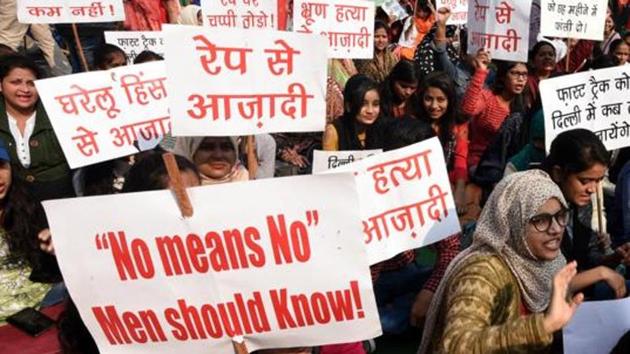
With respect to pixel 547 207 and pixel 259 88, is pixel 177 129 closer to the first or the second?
pixel 259 88

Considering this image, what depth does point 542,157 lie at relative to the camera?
14.6 ft

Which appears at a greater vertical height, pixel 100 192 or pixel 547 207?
pixel 547 207

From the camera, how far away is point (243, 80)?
3.22m

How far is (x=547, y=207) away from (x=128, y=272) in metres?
1.53

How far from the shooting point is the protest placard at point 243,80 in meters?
3.08

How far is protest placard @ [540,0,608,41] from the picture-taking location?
6316mm

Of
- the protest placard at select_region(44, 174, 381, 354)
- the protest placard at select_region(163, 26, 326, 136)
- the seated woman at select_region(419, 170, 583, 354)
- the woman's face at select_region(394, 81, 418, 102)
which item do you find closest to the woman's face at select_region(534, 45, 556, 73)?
the woman's face at select_region(394, 81, 418, 102)

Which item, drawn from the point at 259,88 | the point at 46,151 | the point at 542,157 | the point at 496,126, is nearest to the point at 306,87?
the point at 259,88

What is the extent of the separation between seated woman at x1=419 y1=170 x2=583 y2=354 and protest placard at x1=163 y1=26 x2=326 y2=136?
1047mm

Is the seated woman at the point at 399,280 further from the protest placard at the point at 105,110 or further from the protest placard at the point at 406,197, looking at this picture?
the protest placard at the point at 105,110

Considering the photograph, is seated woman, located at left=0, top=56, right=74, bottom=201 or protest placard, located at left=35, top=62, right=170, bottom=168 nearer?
protest placard, located at left=35, top=62, right=170, bottom=168

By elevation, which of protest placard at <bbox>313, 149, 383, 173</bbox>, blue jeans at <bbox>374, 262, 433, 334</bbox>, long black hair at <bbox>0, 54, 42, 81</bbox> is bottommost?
blue jeans at <bbox>374, 262, 433, 334</bbox>

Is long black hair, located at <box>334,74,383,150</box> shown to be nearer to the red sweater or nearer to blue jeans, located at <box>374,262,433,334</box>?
the red sweater

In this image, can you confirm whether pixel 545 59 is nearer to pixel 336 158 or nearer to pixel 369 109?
pixel 369 109
